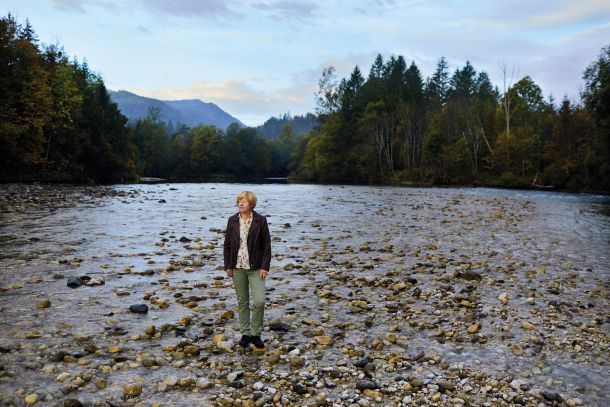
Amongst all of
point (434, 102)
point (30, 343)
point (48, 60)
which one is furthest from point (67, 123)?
point (434, 102)

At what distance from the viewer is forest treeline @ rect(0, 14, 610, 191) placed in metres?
62.8

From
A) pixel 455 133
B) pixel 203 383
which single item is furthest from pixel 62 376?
pixel 455 133

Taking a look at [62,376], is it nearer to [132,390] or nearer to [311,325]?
[132,390]

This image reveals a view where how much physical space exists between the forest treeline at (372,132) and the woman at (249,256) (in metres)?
62.6

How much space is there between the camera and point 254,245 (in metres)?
7.86

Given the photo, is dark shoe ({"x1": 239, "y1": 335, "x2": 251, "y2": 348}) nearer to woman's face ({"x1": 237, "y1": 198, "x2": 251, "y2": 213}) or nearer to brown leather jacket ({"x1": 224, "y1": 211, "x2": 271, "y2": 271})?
brown leather jacket ({"x1": 224, "y1": 211, "x2": 271, "y2": 271})

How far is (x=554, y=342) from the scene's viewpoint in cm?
871

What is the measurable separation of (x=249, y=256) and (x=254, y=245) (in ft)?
0.71

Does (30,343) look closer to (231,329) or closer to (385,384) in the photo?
(231,329)

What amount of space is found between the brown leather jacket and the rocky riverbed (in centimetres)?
156

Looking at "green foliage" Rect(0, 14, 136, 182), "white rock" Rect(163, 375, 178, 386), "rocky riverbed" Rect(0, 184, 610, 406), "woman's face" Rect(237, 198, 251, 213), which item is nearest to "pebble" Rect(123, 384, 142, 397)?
"rocky riverbed" Rect(0, 184, 610, 406)

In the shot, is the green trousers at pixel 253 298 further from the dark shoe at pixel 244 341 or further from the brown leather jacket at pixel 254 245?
the brown leather jacket at pixel 254 245

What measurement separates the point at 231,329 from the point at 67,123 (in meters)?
80.3

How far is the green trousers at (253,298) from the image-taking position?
7965mm
